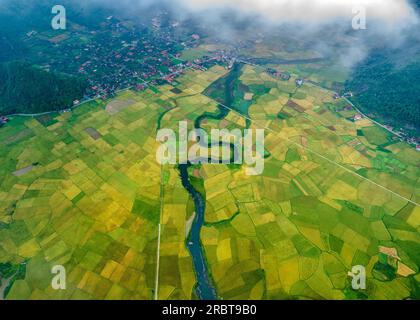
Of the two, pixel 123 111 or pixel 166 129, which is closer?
pixel 166 129

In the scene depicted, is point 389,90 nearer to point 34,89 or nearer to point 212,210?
point 212,210

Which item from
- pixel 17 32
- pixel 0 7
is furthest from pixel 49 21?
pixel 0 7

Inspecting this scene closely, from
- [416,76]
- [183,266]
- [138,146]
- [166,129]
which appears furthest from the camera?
[416,76]

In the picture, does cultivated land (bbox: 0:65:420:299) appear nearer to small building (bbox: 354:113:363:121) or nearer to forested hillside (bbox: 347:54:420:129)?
small building (bbox: 354:113:363:121)

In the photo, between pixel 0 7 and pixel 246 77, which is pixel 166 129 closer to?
pixel 246 77

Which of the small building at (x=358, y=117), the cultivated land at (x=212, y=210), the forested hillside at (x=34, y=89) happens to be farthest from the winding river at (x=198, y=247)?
the forested hillside at (x=34, y=89)

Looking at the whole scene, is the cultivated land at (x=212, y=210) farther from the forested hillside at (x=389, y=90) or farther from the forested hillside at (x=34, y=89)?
the forested hillside at (x=389, y=90)

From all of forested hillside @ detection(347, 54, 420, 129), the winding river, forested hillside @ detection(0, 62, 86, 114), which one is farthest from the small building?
forested hillside @ detection(0, 62, 86, 114)
